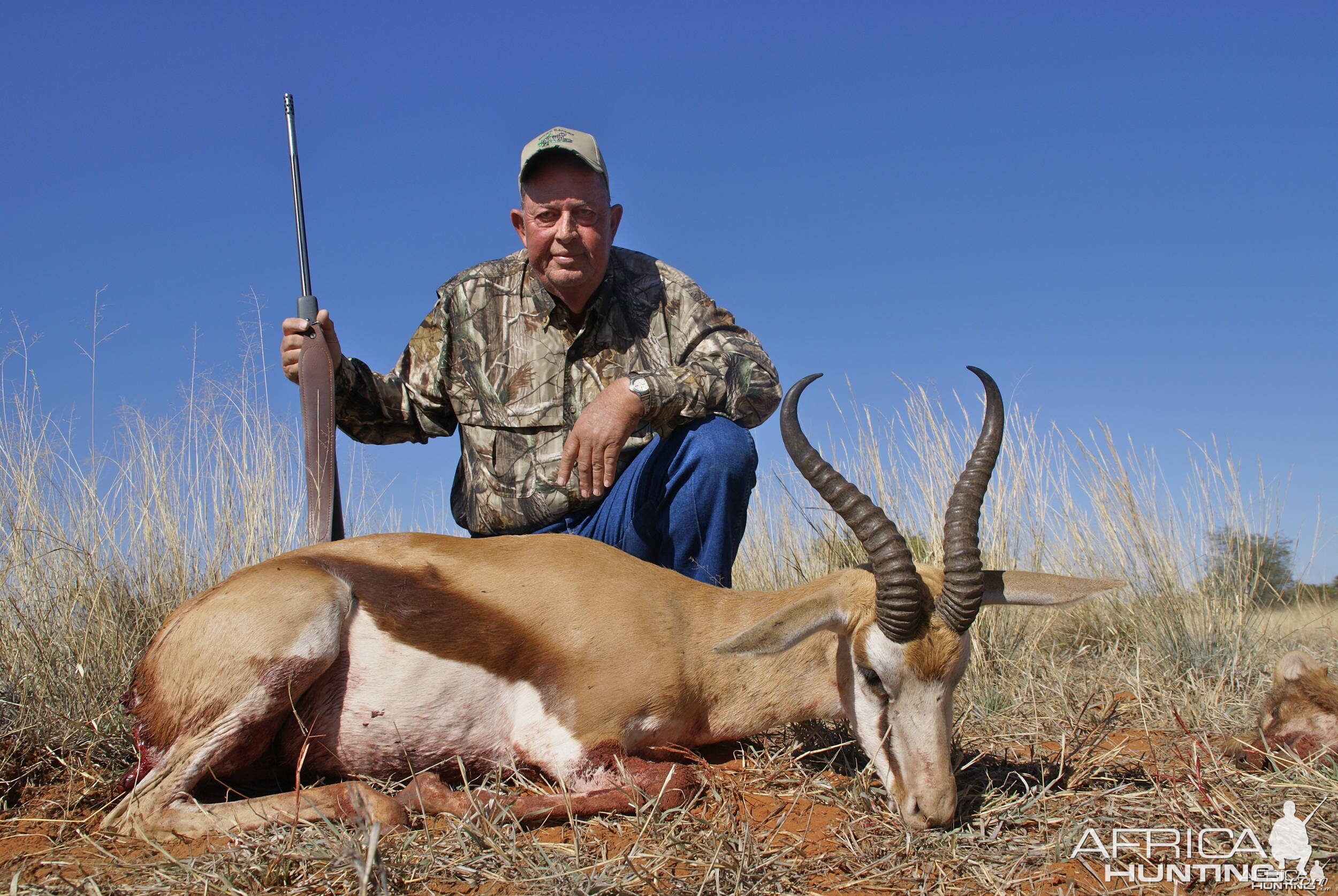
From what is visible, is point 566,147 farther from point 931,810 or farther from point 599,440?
point 931,810

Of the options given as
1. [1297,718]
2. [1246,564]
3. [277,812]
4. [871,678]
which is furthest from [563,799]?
[1246,564]

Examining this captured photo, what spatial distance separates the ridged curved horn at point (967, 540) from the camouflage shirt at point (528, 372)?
1877mm

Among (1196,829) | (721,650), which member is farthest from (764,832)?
(1196,829)

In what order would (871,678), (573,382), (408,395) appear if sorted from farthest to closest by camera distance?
(408,395), (573,382), (871,678)

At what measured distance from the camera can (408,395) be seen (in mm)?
5750

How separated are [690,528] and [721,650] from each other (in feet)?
6.69

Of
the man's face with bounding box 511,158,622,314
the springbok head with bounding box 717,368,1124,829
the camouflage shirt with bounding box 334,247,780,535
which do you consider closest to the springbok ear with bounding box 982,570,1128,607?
the springbok head with bounding box 717,368,1124,829

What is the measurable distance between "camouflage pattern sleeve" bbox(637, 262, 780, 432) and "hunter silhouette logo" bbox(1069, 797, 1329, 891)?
8.94 feet

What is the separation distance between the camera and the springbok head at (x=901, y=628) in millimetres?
3186

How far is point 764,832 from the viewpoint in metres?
3.10

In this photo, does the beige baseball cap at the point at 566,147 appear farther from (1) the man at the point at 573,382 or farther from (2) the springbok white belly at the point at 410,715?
(2) the springbok white belly at the point at 410,715

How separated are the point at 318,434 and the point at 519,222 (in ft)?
5.75

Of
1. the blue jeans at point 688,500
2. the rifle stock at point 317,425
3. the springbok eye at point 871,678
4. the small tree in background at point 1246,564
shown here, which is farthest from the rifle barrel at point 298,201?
the small tree in background at point 1246,564

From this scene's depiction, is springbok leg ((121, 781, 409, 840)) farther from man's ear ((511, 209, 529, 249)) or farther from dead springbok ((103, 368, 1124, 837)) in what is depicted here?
man's ear ((511, 209, 529, 249))
